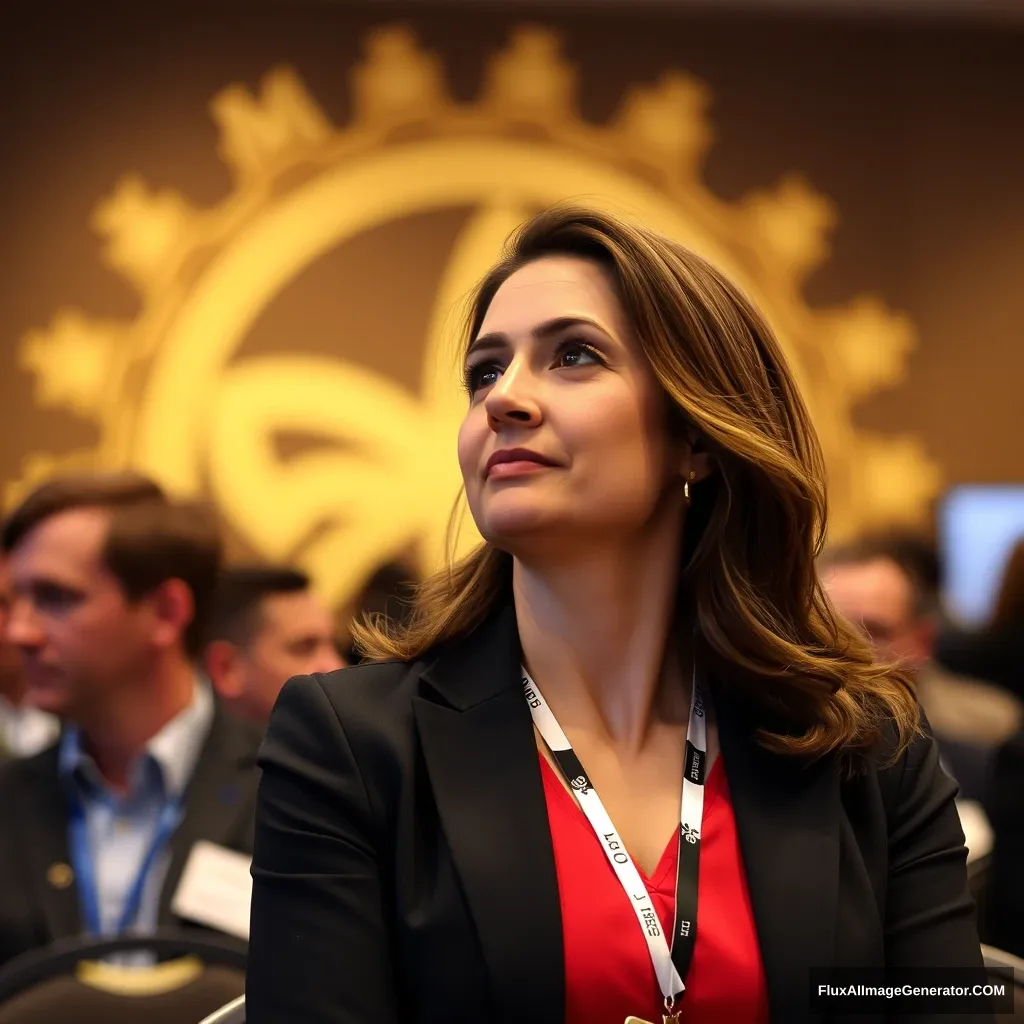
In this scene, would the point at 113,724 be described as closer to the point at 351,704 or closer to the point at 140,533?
the point at 140,533

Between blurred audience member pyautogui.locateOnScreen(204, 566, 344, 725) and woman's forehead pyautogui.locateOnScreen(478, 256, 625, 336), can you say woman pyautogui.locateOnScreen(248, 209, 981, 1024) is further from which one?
blurred audience member pyautogui.locateOnScreen(204, 566, 344, 725)

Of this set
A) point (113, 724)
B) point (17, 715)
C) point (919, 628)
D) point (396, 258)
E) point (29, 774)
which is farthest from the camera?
point (396, 258)

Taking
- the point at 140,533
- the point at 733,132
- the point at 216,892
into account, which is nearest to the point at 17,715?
the point at 140,533

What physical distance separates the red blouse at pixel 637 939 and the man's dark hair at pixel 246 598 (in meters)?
2.15

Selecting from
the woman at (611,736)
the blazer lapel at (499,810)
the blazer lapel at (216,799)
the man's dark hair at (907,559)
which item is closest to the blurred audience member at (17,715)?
the blazer lapel at (216,799)

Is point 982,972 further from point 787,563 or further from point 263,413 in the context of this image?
point 263,413

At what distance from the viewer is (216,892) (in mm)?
2604

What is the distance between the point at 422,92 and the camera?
6711mm

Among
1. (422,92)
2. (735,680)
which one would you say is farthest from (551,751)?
(422,92)

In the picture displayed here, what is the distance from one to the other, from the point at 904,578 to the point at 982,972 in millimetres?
2571

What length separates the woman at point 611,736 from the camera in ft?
5.02

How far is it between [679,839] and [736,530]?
44cm

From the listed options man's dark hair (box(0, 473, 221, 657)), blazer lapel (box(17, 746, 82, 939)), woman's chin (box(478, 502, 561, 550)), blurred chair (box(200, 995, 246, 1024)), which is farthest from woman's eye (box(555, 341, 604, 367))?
man's dark hair (box(0, 473, 221, 657))

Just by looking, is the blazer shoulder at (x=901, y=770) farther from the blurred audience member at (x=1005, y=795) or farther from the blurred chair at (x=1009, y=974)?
the blurred audience member at (x=1005, y=795)
